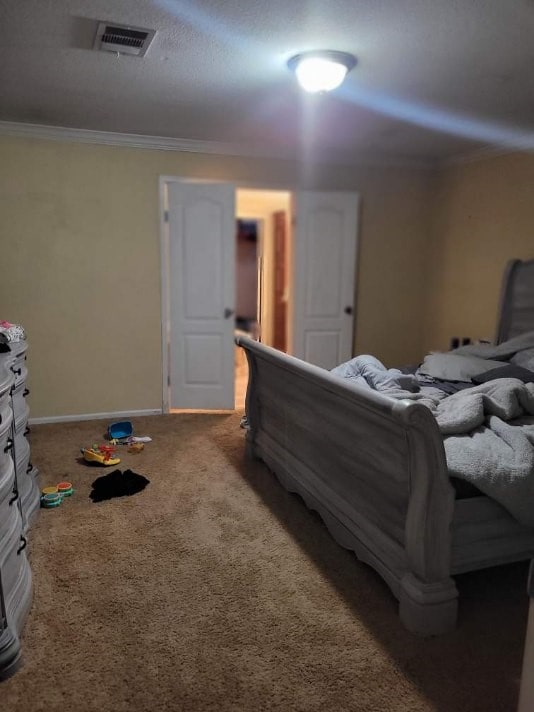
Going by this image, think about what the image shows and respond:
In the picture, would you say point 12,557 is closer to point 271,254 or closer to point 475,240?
point 475,240

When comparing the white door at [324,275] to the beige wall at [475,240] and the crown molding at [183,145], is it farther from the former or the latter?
the beige wall at [475,240]

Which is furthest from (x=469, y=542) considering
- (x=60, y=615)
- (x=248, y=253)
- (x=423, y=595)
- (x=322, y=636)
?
(x=248, y=253)

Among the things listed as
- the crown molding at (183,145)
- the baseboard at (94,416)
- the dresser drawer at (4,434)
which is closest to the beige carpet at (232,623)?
the dresser drawer at (4,434)

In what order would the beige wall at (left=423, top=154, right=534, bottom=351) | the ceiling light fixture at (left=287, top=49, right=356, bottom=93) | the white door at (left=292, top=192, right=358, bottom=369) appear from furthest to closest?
the white door at (left=292, top=192, right=358, bottom=369) → the beige wall at (left=423, top=154, right=534, bottom=351) → the ceiling light fixture at (left=287, top=49, right=356, bottom=93)

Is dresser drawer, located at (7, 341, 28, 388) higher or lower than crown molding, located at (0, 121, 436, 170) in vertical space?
lower

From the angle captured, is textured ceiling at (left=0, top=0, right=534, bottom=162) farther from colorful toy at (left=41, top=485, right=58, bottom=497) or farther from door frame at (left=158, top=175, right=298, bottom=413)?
colorful toy at (left=41, top=485, right=58, bottom=497)

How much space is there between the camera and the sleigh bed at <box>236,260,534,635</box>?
1805 mm

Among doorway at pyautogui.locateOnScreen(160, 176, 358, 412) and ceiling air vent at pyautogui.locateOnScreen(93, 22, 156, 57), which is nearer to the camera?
ceiling air vent at pyautogui.locateOnScreen(93, 22, 156, 57)

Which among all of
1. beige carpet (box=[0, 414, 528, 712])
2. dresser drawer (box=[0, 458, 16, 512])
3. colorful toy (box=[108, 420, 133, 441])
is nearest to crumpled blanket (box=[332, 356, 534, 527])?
beige carpet (box=[0, 414, 528, 712])

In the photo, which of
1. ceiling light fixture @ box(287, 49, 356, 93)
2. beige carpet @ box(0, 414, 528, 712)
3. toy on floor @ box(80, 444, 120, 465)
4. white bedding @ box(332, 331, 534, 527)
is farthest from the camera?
toy on floor @ box(80, 444, 120, 465)

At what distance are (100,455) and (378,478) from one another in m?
2.07

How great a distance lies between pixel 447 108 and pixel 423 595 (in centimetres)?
299

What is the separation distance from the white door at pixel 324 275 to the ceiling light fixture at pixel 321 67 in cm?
208

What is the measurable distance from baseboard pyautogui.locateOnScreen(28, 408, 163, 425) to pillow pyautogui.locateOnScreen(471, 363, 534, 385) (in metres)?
2.76
